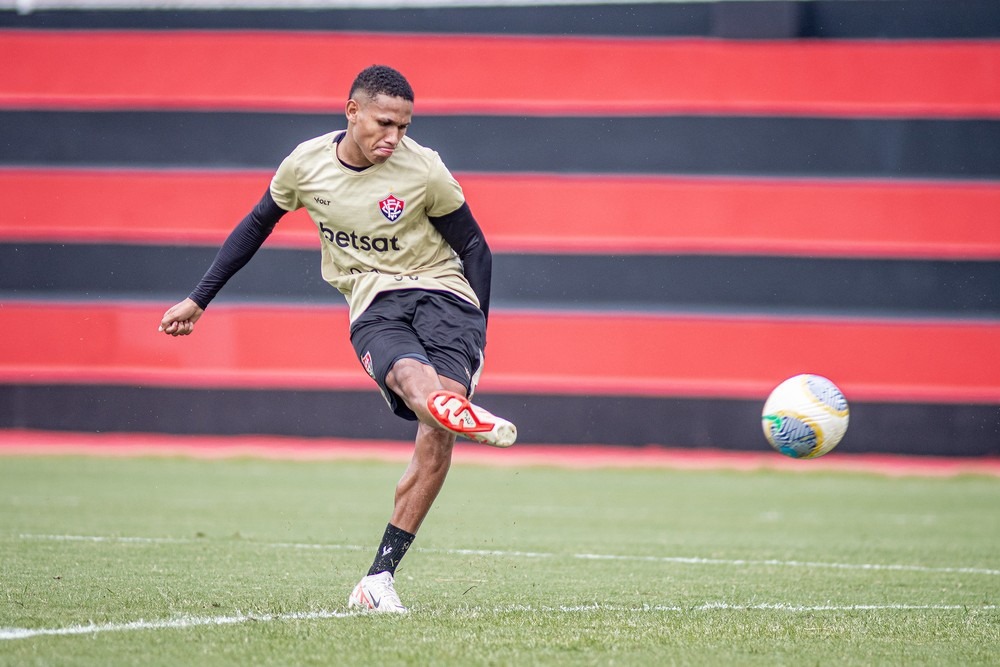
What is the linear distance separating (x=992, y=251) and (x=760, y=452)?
17.1 ft

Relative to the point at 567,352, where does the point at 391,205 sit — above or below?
above

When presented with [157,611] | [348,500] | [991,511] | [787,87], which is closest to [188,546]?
[157,611]

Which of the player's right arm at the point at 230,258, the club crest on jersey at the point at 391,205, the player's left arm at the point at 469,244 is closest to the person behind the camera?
the club crest on jersey at the point at 391,205

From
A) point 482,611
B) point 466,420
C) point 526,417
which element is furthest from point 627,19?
point 466,420

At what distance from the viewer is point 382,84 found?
576 cm

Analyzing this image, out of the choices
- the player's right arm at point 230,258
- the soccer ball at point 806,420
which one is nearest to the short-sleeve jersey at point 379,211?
the player's right arm at point 230,258

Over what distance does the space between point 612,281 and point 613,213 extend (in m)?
1.19

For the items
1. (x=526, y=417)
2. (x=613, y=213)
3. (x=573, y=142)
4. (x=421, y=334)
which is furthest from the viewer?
(x=526, y=417)

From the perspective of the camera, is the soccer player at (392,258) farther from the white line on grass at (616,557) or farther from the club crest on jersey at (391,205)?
the white line on grass at (616,557)

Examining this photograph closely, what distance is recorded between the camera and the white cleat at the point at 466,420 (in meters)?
5.12

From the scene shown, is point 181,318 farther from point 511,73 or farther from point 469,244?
point 511,73

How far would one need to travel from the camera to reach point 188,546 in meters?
8.42

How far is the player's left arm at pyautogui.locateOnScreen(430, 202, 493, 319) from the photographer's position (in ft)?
19.9

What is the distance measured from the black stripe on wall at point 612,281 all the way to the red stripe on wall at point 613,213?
8.8 inches
